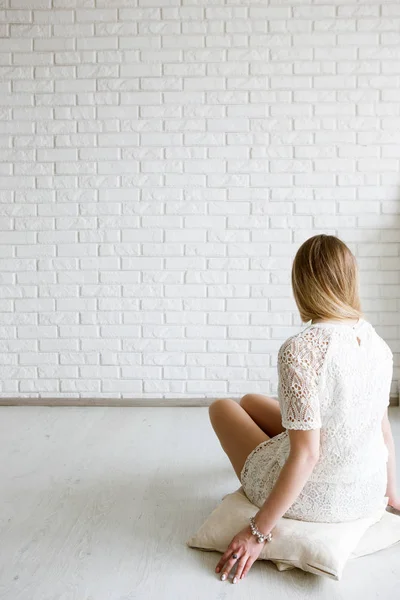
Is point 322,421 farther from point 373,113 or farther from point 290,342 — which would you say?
point 373,113

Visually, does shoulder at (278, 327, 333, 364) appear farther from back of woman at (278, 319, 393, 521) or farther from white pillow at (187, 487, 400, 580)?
white pillow at (187, 487, 400, 580)

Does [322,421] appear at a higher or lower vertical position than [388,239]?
lower

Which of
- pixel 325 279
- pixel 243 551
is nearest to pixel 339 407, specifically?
pixel 325 279

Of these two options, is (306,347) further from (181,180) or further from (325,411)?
(181,180)

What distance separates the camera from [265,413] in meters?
2.34

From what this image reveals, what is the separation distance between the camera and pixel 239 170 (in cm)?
360

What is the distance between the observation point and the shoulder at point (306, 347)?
1714mm

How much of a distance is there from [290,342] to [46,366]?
7.53 ft

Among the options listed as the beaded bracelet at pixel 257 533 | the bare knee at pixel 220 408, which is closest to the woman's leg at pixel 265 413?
the bare knee at pixel 220 408

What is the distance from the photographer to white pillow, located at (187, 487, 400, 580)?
1.76 meters

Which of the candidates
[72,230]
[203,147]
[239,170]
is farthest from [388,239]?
[72,230]

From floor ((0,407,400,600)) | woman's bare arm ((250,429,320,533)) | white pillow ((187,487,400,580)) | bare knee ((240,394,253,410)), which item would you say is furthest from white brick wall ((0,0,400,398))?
woman's bare arm ((250,429,320,533))

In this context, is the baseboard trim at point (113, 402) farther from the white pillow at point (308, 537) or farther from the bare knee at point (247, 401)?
the white pillow at point (308, 537)

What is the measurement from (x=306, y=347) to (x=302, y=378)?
3.3 inches
